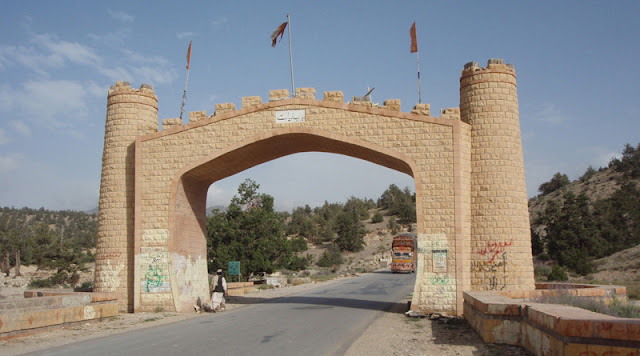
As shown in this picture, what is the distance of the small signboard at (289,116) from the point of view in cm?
1653

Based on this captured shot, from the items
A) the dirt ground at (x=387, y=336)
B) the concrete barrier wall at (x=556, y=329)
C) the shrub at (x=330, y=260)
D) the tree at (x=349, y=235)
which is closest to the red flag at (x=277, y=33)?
the dirt ground at (x=387, y=336)

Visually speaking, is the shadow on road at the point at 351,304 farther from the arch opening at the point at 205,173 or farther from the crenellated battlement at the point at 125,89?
the crenellated battlement at the point at 125,89

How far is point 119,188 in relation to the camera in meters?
17.5

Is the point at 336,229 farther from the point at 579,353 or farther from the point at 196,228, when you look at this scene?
the point at 579,353

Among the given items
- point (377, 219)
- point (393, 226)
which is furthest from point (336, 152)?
point (377, 219)

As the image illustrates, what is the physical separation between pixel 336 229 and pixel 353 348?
66.6 m

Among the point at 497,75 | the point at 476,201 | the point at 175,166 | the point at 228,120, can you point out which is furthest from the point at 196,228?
the point at 497,75

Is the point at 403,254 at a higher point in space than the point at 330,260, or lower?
higher

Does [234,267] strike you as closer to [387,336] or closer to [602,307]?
[387,336]

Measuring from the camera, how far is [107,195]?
1761 cm

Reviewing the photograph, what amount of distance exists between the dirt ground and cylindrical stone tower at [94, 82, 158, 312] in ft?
7.64

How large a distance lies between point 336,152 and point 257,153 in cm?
276

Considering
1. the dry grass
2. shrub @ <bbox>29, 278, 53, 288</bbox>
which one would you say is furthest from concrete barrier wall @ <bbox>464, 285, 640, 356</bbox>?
shrub @ <bbox>29, 278, 53, 288</bbox>

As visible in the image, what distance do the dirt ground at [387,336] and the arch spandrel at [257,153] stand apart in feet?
5.75
